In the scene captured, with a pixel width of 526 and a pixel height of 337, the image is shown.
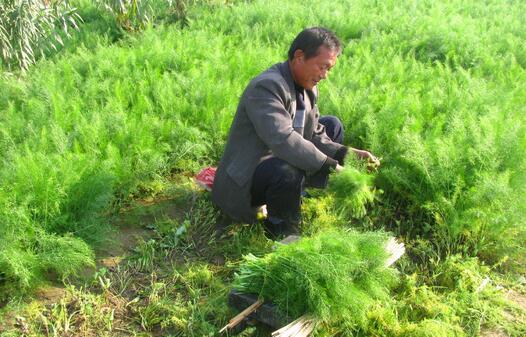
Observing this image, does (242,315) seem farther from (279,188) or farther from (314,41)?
(314,41)

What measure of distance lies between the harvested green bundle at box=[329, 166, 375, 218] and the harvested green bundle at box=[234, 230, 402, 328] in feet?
1.53

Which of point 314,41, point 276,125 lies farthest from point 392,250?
point 314,41

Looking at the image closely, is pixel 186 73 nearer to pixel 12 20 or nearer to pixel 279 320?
pixel 12 20

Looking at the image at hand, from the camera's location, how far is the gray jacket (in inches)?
132

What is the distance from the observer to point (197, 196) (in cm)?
410

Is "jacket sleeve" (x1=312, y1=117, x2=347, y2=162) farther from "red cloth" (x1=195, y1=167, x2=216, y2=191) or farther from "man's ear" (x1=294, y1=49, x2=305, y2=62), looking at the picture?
"red cloth" (x1=195, y1=167, x2=216, y2=191)

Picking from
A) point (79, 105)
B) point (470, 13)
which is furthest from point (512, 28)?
point (79, 105)

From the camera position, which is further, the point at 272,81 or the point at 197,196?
the point at 197,196

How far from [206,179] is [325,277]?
1.65 metres

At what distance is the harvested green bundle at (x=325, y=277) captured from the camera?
265cm

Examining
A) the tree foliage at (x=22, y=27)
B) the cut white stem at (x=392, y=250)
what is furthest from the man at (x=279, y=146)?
the tree foliage at (x=22, y=27)

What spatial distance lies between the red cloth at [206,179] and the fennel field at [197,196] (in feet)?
0.47

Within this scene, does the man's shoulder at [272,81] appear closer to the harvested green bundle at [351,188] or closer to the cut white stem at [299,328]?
the harvested green bundle at [351,188]

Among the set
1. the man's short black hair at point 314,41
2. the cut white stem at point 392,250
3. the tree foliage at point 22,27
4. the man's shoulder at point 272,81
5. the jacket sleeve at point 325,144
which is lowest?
the cut white stem at point 392,250
